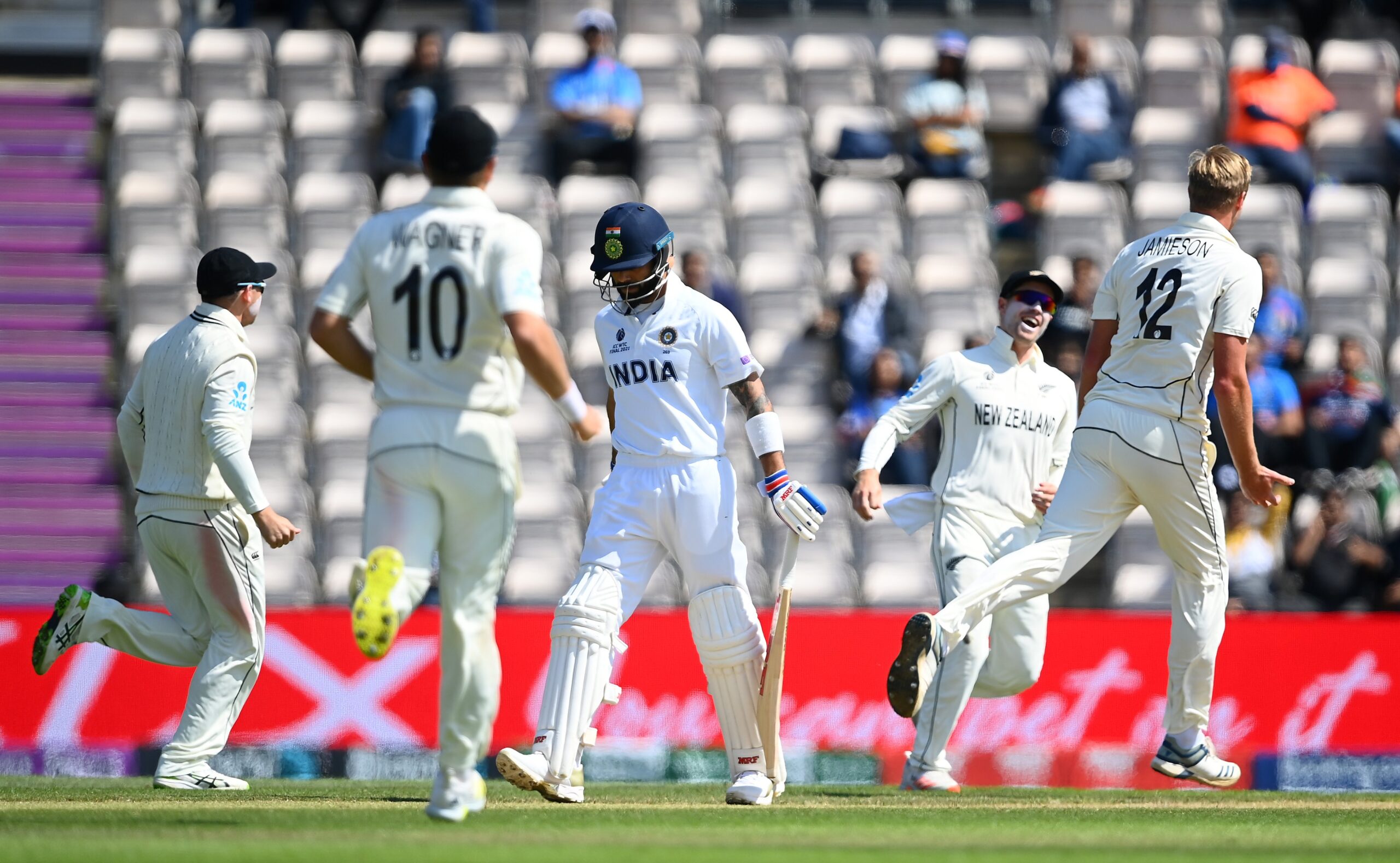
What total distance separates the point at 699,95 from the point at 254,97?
3.70 metres

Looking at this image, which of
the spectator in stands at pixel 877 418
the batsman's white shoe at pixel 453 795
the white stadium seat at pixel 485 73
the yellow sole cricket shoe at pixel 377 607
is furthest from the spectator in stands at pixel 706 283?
the yellow sole cricket shoe at pixel 377 607

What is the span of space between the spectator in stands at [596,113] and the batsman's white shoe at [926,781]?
24.2ft

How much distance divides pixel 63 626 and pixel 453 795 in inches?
106

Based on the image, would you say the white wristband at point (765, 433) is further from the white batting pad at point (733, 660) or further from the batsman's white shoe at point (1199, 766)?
Answer: the batsman's white shoe at point (1199, 766)

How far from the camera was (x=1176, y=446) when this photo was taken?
6902 millimetres

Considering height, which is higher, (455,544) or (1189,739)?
(455,544)

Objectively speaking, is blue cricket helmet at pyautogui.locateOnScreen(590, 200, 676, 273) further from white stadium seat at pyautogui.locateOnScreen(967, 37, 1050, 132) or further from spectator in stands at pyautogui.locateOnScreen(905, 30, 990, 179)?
white stadium seat at pyautogui.locateOnScreen(967, 37, 1050, 132)

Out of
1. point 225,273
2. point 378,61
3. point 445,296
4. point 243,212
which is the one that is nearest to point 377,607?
point 445,296

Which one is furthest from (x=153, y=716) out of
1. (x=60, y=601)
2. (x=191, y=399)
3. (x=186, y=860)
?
(x=186, y=860)

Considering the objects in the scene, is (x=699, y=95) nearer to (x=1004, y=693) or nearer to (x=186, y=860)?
(x=1004, y=693)

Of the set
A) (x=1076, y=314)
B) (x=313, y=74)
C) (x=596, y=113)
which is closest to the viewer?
(x=1076, y=314)

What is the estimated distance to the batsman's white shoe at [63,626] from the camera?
24.7 feet

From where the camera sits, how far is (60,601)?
7516mm

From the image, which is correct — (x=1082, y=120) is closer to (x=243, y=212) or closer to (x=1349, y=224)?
(x=1349, y=224)
